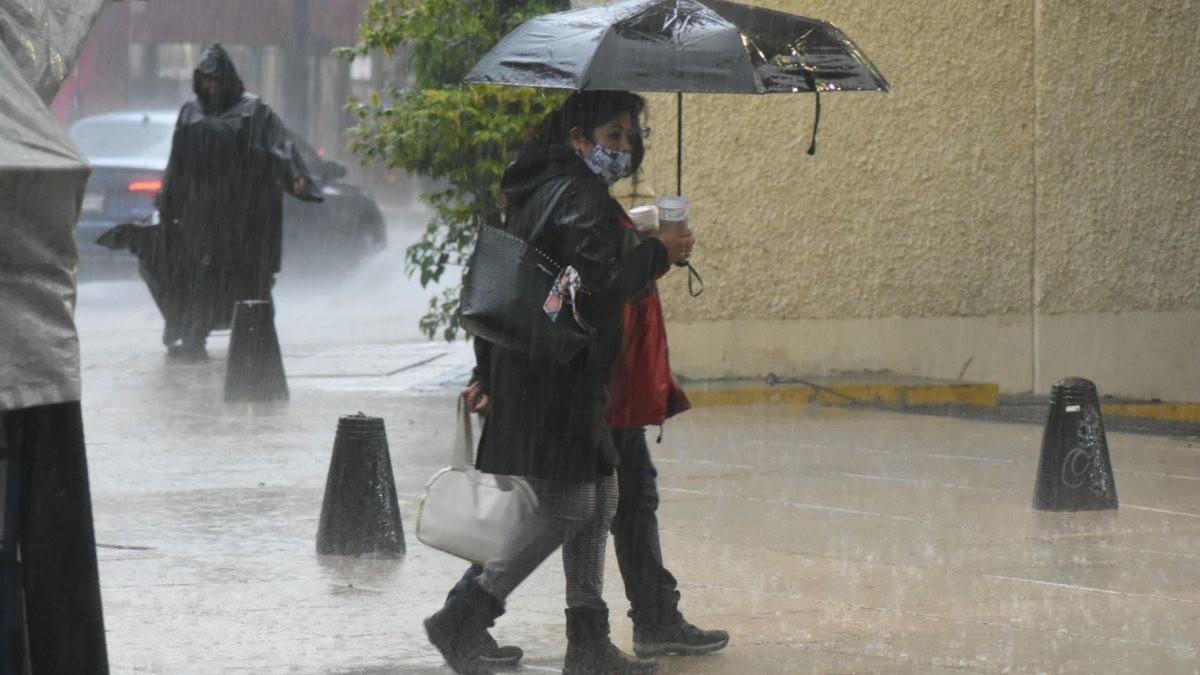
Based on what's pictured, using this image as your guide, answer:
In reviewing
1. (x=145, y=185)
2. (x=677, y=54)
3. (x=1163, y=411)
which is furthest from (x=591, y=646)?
(x=145, y=185)

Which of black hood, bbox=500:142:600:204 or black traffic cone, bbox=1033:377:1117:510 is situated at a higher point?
black hood, bbox=500:142:600:204

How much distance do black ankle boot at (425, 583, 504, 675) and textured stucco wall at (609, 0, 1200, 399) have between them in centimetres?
704

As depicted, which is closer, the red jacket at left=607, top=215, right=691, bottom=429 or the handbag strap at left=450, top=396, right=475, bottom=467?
the red jacket at left=607, top=215, right=691, bottom=429

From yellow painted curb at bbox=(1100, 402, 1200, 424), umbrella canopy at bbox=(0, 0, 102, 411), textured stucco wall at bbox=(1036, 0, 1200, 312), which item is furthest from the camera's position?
textured stucco wall at bbox=(1036, 0, 1200, 312)

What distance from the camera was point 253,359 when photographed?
11891 millimetres

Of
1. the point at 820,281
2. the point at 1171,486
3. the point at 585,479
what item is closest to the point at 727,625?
the point at 585,479

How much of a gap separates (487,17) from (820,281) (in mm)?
2726

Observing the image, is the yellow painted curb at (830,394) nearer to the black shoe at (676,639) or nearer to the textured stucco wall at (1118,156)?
the textured stucco wall at (1118,156)

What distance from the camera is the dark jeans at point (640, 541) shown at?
19.4 feet

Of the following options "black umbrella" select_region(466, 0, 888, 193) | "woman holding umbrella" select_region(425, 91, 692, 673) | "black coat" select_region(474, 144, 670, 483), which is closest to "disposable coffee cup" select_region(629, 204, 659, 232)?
"woman holding umbrella" select_region(425, 91, 692, 673)

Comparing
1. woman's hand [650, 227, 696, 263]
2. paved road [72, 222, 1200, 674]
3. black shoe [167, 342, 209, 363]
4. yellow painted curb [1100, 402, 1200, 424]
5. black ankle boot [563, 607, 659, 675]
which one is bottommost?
yellow painted curb [1100, 402, 1200, 424]

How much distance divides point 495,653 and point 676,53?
1827 mm

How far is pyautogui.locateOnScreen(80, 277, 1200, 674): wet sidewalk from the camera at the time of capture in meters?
5.99

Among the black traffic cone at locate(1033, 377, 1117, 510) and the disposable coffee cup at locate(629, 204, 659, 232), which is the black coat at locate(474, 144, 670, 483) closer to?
the disposable coffee cup at locate(629, 204, 659, 232)
